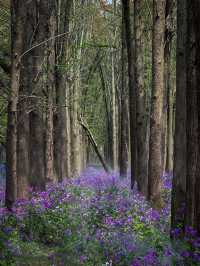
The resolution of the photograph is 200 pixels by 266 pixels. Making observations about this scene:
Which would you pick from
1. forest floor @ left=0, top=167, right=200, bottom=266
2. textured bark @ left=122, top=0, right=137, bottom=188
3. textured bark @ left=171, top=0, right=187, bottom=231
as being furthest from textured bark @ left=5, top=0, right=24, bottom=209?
textured bark @ left=122, top=0, right=137, bottom=188

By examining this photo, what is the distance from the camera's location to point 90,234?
27.6ft

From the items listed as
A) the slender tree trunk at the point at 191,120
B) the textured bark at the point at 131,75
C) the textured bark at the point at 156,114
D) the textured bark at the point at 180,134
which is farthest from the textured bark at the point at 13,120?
→ the textured bark at the point at 131,75

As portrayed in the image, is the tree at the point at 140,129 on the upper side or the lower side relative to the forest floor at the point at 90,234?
upper

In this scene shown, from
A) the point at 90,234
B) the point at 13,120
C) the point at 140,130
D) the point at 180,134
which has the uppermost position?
the point at 13,120

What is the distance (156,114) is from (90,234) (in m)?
4.82

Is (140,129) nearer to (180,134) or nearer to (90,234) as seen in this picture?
(180,134)

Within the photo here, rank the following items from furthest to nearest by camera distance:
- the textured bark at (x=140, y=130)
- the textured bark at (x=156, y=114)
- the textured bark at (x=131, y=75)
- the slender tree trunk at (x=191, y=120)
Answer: the textured bark at (x=131, y=75)
the textured bark at (x=140, y=130)
the textured bark at (x=156, y=114)
the slender tree trunk at (x=191, y=120)

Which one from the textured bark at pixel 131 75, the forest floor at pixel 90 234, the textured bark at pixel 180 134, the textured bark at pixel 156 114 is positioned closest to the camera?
the forest floor at pixel 90 234

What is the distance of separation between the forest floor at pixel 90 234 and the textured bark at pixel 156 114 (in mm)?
646

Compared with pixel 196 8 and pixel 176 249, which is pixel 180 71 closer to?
pixel 196 8

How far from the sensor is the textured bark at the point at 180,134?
783 cm

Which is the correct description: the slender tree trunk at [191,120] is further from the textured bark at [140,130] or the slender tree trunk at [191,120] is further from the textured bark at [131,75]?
the textured bark at [131,75]

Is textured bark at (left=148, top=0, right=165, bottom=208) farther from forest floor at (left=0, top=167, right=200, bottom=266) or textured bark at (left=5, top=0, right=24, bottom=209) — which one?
textured bark at (left=5, top=0, right=24, bottom=209)

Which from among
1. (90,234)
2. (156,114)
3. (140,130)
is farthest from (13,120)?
(140,130)
